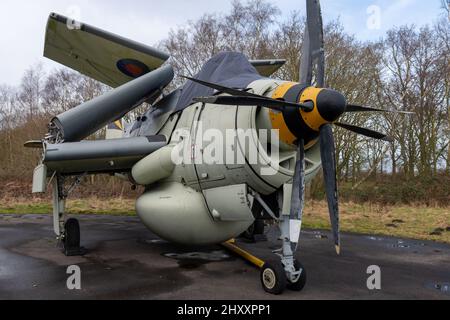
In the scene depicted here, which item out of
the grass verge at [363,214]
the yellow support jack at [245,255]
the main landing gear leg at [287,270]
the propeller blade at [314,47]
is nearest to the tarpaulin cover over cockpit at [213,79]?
the propeller blade at [314,47]

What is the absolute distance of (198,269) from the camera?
7480mm

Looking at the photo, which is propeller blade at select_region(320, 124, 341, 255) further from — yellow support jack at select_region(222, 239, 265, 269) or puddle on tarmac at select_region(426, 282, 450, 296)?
puddle on tarmac at select_region(426, 282, 450, 296)

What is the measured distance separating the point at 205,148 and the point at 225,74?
5.18 ft

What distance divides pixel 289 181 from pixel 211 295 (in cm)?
204

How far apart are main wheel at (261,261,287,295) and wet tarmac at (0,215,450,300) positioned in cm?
12

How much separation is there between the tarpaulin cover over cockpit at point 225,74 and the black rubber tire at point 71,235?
3.60m

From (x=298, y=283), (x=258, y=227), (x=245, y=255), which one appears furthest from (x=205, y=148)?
(x=258, y=227)

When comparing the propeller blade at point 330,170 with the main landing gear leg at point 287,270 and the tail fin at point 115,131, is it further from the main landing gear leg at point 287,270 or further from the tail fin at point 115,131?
the tail fin at point 115,131

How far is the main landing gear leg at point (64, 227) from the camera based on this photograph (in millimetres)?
8938

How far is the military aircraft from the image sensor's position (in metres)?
5.72

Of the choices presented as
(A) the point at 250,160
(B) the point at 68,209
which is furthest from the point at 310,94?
(B) the point at 68,209

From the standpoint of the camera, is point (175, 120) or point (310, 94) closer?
point (310, 94)

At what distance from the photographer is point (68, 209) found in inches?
762
